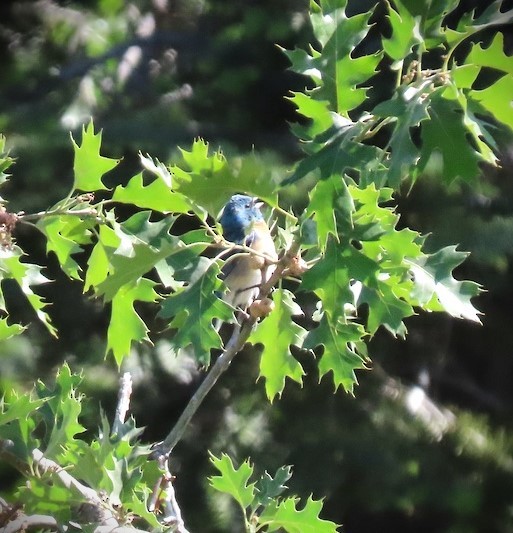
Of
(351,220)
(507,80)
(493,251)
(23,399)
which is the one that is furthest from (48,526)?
(493,251)

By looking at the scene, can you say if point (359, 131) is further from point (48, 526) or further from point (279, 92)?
point (279, 92)

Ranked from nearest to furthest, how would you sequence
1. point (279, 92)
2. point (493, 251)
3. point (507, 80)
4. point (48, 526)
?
point (507, 80), point (48, 526), point (493, 251), point (279, 92)

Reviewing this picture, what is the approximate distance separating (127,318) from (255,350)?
160cm

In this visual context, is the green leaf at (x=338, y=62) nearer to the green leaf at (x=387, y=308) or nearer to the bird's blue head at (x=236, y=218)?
the green leaf at (x=387, y=308)

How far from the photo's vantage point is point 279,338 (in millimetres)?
1117

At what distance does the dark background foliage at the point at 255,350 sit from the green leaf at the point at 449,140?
61.8 inches

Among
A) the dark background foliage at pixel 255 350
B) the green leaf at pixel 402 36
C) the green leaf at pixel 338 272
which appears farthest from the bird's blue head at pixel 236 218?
the green leaf at pixel 402 36

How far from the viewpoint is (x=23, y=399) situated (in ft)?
3.50

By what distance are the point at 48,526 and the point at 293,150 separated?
1.73m

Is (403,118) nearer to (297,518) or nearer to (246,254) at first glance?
(246,254)

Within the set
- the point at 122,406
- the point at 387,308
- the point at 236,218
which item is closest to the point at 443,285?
the point at 387,308

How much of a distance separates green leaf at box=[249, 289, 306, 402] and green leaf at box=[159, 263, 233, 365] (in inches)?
2.2

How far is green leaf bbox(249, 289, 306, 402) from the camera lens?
111cm

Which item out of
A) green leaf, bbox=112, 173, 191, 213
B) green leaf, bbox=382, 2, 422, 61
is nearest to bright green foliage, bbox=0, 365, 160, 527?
green leaf, bbox=112, 173, 191, 213
